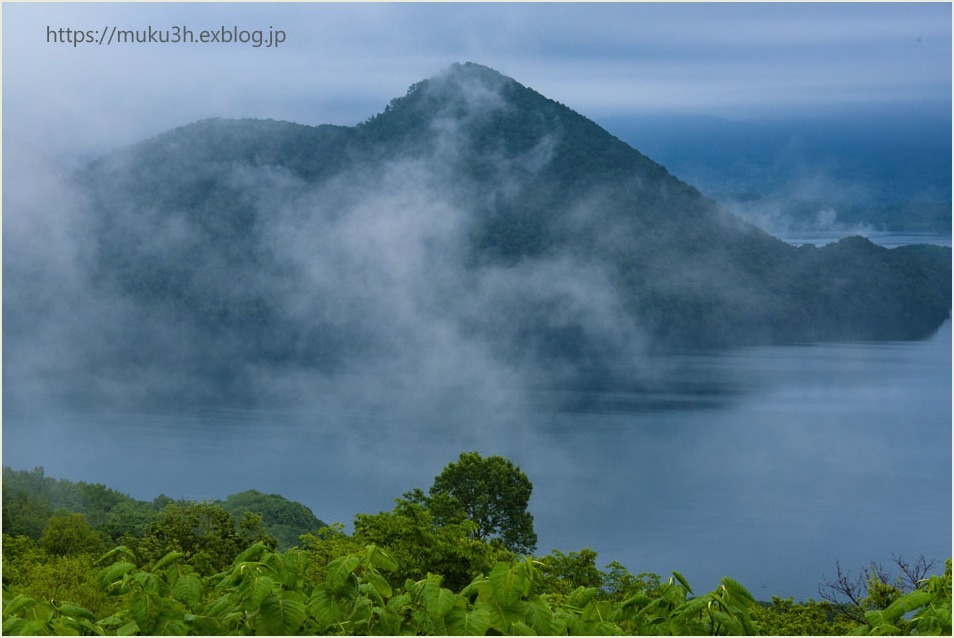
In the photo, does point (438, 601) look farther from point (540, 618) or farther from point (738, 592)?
point (738, 592)

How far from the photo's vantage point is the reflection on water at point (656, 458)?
125 ft

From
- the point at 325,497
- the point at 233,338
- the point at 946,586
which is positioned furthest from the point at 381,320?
the point at 946,586

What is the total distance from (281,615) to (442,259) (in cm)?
9626

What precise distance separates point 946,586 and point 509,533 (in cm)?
1828

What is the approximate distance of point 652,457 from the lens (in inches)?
1905

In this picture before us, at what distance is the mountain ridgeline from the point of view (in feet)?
268

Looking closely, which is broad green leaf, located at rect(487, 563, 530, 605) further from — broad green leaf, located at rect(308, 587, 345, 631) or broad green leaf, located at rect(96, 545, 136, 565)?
broad green leaf, located at rect(96, 545, 136, 565)

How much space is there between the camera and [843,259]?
3219 inches

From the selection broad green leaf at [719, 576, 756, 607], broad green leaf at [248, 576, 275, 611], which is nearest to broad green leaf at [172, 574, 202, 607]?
broad green leaf at [248, 576, 275, 611]

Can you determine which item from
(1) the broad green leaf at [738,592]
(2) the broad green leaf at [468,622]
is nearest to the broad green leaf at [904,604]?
(1) the broad green leaf at [738,592]

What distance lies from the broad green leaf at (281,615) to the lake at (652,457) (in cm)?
2740

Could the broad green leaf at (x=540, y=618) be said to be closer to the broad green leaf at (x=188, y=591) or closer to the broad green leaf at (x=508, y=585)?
the broad green leaf at (x=508, y=585)

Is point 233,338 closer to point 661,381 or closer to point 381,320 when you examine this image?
point 381,320

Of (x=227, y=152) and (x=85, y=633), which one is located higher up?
(x=227, y=152)
